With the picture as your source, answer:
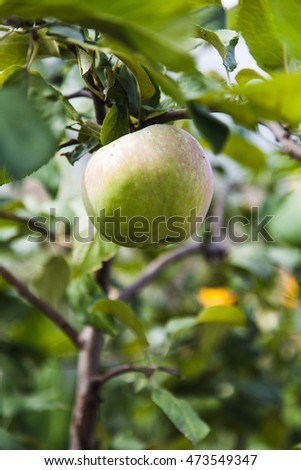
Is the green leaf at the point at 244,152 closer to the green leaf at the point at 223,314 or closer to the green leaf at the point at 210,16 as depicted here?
the green leaf at the point at 223,314

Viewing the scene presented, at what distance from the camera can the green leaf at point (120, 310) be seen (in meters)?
0.68

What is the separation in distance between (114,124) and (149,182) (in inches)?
2.4

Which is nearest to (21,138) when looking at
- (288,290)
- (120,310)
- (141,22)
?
(141,22)

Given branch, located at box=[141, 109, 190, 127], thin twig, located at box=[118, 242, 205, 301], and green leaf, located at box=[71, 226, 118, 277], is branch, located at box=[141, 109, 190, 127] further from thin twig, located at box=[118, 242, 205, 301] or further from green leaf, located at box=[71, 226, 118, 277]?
thin twig, located at box=[118, 242, 205, 301]

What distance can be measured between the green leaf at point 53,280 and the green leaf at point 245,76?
0.49 metres

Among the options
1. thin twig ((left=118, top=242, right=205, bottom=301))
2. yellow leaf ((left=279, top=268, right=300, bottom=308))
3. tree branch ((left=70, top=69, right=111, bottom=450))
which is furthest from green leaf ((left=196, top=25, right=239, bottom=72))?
yellow leaf ((left=279, top=268, right=300, bottom=308))

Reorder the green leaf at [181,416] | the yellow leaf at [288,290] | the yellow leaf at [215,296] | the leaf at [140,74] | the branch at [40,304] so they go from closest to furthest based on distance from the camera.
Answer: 1. the leaf at [140,74]
2. the green leaf at [181,416]
3. the branch at [40,304]
4. the yellow leaf at [215,296]
5. the yellow leaf at [288,290]

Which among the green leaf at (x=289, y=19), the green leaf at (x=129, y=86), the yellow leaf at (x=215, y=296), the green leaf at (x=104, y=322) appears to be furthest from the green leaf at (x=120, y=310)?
the yellow leaf at (x=215, y=296)

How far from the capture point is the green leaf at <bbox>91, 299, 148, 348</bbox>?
26.9 inches

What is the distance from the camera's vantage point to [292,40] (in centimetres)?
44

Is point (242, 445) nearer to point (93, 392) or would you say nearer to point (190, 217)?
point (93, 392)

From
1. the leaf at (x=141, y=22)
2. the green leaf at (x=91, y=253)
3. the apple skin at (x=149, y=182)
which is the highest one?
the leaf at (x=141, y=22)

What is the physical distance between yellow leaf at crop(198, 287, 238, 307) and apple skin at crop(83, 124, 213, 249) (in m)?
0.75

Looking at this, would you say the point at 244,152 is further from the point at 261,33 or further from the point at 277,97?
the point at 277,97
